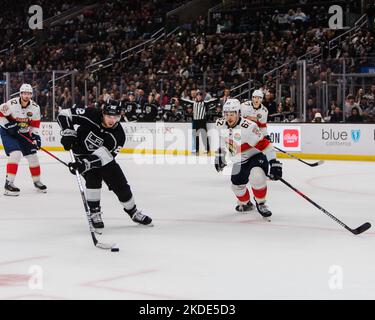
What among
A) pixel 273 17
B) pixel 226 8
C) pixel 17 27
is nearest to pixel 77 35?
pixel 17 27

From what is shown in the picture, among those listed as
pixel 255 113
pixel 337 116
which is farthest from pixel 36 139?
pixel 337 116

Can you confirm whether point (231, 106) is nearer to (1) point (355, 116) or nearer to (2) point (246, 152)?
(2) point (246, 152)

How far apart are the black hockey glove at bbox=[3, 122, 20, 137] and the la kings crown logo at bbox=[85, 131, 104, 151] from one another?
3.23 m

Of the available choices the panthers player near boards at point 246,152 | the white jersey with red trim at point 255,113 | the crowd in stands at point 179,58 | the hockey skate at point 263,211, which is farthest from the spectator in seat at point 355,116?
the hockey skate at point 263,211

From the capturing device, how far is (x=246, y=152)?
7.54 meters

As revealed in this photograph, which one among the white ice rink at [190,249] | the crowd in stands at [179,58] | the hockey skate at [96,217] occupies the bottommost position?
the white ice rink at [190,249]

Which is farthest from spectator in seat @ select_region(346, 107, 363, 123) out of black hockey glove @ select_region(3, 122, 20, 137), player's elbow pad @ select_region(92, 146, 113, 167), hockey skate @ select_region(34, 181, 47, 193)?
player's elbow pad @ select_region(92, 146, 113, 167)

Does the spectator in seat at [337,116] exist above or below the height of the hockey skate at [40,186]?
above

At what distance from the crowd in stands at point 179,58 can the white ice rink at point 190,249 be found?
5.95m

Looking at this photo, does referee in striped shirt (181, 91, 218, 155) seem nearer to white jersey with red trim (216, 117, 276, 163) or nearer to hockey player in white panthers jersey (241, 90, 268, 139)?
hockey player in white panthers jersey (241, 90, 268, 139)

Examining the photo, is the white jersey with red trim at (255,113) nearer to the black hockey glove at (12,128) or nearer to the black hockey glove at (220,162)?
the black hockey glove at (220,162)

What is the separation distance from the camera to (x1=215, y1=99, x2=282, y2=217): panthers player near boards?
24.2 ft

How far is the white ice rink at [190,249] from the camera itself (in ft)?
Answer: 14.5

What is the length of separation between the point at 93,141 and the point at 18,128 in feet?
10.8
